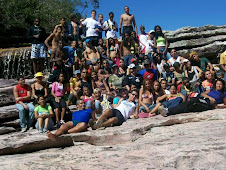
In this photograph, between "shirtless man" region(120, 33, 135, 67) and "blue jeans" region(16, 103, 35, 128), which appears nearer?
"blue jeans" region(16, 103, 35, 128)

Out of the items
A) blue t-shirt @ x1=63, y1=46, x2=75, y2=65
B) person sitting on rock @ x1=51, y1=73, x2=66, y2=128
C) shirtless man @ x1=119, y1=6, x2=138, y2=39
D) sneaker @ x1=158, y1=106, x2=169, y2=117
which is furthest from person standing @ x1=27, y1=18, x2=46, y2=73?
sneaker @ x1=158, y1=106, x2=169, y2=117

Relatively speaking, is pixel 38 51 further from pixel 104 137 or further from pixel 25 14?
pixel 25 14

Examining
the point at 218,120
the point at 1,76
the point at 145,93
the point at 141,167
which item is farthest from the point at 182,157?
the point at 1,76

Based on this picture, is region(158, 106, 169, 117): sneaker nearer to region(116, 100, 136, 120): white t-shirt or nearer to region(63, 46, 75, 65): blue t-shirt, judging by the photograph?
region(116, 100, 136, 120): white t-shirt

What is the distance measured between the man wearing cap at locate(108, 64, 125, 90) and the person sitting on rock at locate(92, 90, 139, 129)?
3.04 feet

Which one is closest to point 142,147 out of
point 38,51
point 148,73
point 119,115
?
point 119,115

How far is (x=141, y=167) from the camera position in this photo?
366cm

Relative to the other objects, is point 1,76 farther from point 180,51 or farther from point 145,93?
point 180,51

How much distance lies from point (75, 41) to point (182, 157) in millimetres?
7800

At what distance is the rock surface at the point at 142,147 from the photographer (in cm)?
372

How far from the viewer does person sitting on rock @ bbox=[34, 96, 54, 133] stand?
7.06 m

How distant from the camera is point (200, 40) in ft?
48.4

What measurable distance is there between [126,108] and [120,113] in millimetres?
366

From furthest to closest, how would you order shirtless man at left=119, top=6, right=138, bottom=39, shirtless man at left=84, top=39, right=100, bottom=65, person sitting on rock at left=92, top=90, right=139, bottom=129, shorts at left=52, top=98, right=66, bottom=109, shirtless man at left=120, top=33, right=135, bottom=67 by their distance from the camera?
shirtless man at left=119, top=6, right=138, bottom=39 → shirtless man at left=120, top=33, right=135, bottom=67 → shirtless man at left=84, top=39, right=100, bottom=65 → shorts at left=52, top=98, right=66, bottom=109 → person sitting on rock at left=92, top=90, right=139, bottom=129
